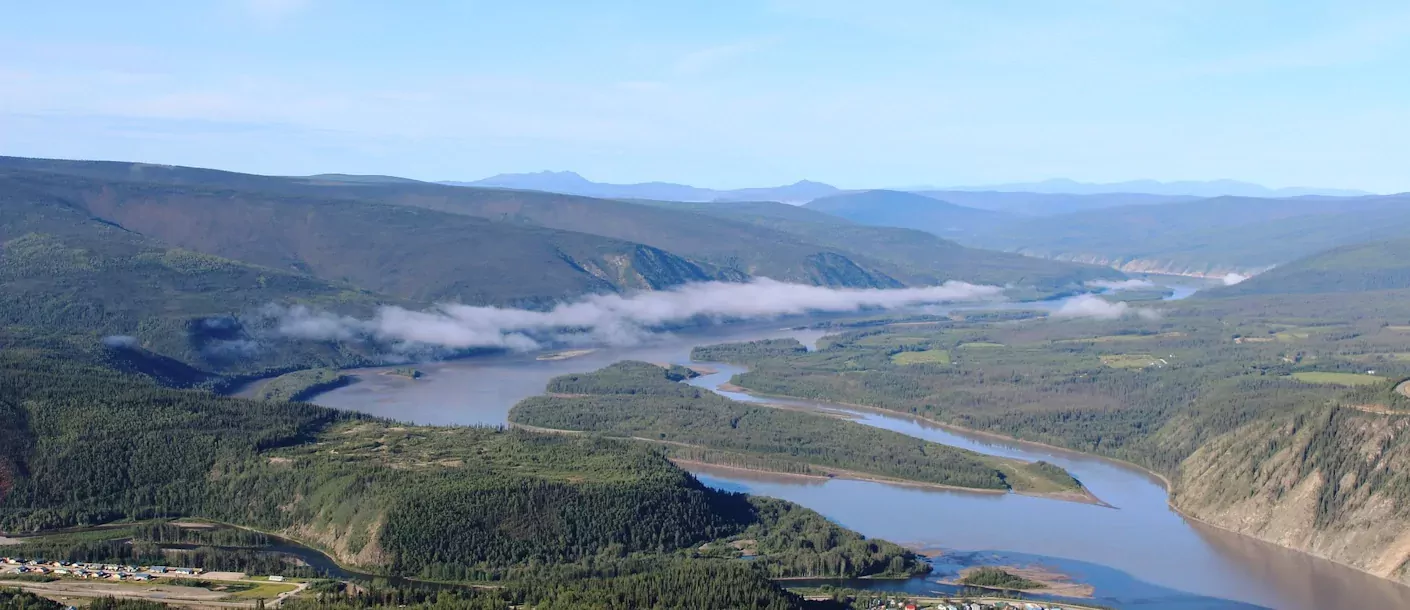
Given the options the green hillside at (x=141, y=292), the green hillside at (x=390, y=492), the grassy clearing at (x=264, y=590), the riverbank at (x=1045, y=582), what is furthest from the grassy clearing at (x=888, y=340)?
the grassy clearing at (x=264, y=590)

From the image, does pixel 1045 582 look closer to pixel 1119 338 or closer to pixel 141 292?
pixel 1119 338

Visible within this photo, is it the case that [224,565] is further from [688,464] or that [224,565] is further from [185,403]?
[688,464]

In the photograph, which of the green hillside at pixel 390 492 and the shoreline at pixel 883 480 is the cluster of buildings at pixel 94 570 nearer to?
the green hillside at pixel 390 492

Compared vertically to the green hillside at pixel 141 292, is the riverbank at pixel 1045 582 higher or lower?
lower

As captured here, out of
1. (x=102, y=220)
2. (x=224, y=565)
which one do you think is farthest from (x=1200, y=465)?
(x=102, y=220)

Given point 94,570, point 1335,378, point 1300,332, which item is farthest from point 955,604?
point 1300,332

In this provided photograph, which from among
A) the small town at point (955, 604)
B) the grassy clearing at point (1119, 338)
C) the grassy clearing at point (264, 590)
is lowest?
the small town at point (955, 604)

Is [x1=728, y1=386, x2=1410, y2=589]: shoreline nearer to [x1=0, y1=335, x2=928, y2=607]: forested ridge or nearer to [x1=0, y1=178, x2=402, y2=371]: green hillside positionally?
[x1=0, y1=335, x2=928, y2=607]: forested ridge
